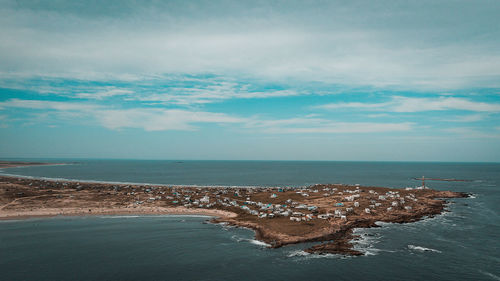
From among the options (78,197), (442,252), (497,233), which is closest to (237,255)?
(442,252)

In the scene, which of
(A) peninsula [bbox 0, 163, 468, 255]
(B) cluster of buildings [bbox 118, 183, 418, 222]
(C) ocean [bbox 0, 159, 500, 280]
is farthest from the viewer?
(B) cluster of buildings [bbox 118, 183, 418, 222]

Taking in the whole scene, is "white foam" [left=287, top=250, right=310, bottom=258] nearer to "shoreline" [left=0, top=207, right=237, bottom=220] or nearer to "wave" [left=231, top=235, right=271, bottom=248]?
"wave" [left=231, top=235, right=271, bottom=248]

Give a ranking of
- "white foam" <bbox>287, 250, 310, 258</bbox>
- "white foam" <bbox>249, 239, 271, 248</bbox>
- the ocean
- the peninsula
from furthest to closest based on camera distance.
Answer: the peninsula
"white foam" <bbox>249, 239, 271, 248</bbox>
"white foam" <bbox>287, 250, 310, 258</bbox>
the ocean

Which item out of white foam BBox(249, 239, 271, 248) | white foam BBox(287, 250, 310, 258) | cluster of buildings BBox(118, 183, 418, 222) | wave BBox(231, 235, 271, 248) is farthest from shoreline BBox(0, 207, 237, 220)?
white foam BBox(287, 250, 310, 258)

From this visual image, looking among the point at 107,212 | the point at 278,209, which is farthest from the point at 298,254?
the point at 107,212

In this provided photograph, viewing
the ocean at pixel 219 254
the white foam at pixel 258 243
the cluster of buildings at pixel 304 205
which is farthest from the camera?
the cluster of buildings at pixel 304 205

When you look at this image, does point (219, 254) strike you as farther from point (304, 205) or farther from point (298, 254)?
point (304, 205)

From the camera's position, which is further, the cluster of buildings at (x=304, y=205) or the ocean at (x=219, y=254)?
the cluster of buildings at (x=304, y=205)

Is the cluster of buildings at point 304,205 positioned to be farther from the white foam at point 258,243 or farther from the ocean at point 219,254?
the white foam at point 258,243

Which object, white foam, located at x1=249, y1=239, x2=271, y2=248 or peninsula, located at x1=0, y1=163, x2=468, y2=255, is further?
peninsula, located at x1=0, y1=163, x2=468, y2=255

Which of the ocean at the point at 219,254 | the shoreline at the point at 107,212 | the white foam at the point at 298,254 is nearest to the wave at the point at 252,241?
the ocean at the point at 219,254

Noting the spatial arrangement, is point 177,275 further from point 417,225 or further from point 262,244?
point 417,225
